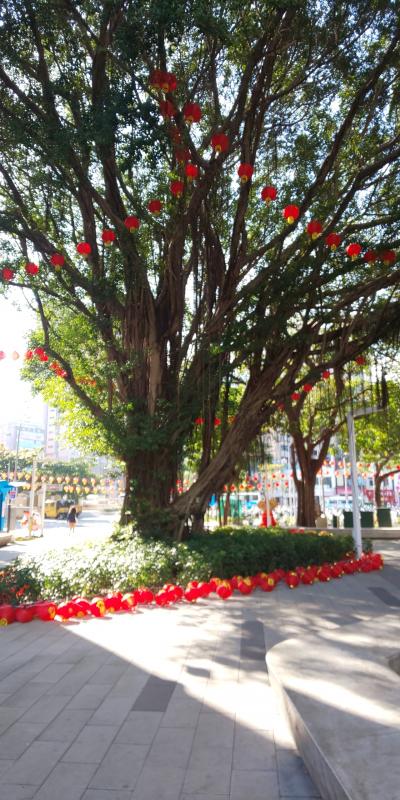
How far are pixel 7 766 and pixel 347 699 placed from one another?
165 cm

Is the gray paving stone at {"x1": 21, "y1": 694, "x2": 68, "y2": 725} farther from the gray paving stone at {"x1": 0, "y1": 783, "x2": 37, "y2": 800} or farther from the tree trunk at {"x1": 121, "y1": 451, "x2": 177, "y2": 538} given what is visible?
the tree trunk at {"x1": 121, "y1": 451, "x2": 177, "y2": 538}

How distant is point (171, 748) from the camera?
268 cm

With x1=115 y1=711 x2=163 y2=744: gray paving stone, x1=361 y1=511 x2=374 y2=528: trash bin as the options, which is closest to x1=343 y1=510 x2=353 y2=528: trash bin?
x1=361 y1=511 x2=374 y2=528: trash bin

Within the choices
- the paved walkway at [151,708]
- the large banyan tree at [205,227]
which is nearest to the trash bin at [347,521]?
the large banyan tree at [205,227]

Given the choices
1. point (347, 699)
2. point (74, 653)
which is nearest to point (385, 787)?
point (347, 699)

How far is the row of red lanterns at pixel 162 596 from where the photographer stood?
5.43m

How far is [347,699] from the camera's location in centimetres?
259

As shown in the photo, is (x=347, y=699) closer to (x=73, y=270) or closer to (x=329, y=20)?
(x=73, y=270)

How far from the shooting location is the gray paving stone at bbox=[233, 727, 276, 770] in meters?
2.50

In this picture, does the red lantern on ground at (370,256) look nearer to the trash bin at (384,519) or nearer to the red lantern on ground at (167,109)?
the red lantern on ground at (167,109)

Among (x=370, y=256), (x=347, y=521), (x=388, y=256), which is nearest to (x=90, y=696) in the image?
(x=370, y=256)

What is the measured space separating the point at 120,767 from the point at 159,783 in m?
0.24

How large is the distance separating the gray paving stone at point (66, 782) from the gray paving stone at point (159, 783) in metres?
0.25


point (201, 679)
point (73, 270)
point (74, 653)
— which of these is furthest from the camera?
point (73, 270)
